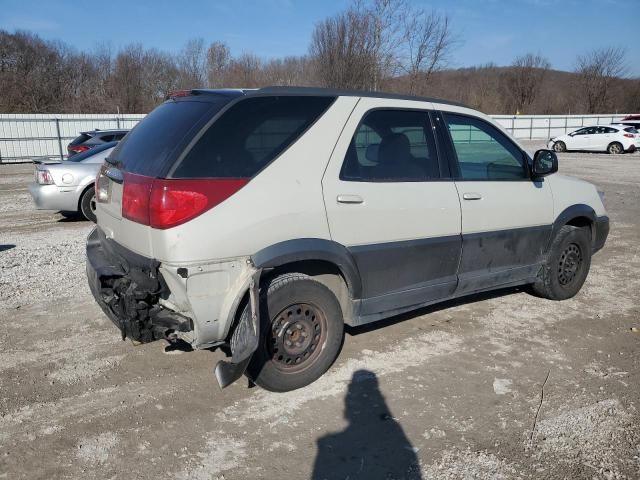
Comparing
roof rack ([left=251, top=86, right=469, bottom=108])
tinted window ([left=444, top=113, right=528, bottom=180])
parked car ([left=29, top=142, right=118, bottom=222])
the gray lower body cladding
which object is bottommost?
the gray lower body cladding

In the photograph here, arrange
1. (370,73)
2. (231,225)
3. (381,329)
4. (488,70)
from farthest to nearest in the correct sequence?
(488,70) → (370,73) → (381,329) → (231,225)

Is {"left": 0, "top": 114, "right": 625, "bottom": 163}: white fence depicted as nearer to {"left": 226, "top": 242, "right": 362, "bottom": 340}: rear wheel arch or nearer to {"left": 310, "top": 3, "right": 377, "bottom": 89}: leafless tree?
{"left": 310, "top": 3, "right": 377, "bottom": 89}: leafless tree

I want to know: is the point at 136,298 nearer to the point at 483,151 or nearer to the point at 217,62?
the point at 483,151

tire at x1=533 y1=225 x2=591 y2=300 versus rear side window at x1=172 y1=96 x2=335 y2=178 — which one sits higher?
rear side window at x1=172 y1=96 x2=335 y2=178

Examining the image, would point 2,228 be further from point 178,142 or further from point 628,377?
point 628,377

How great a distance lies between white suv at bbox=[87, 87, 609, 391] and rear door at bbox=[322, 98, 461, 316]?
1 cm

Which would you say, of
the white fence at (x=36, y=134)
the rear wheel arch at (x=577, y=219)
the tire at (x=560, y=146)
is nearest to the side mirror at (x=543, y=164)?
the rear wheel arch at (x=577, y=219)

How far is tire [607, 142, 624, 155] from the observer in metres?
28.5

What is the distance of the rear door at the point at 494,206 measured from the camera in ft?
14.1

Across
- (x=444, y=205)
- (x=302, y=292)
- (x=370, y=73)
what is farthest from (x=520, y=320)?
(x=370, y=73)

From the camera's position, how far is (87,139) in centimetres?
1681

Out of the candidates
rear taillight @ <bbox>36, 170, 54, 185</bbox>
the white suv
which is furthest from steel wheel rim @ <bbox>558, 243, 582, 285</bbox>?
rear taillight @ <bbox>36, 170, 54, 185</bbox>

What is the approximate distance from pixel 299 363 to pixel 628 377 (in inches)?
93.9

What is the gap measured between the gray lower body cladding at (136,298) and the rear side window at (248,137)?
65 centimetres
